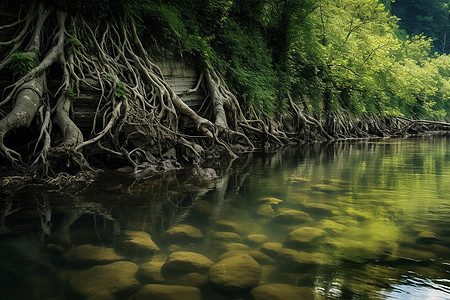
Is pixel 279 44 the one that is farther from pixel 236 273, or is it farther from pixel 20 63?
pixel 236 273

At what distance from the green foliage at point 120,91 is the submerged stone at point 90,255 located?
4.42 m

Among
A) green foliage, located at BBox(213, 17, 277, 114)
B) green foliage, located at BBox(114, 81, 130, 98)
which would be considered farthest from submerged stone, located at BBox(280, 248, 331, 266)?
green foliage, located at BBox(213, 17, 277, 114)

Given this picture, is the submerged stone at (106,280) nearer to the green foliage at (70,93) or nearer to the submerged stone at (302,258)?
the submerged stone at (302,258)

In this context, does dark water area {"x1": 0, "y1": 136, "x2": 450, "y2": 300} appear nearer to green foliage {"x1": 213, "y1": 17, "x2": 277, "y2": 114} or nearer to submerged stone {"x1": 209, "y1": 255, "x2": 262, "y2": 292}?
submerged stone {"x1": 209, "y1": 255, "x2": 262, "y2": 292}

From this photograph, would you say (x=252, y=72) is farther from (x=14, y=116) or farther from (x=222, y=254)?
(x=222, y=254)

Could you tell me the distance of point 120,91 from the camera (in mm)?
6566

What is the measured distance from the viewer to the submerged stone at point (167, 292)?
1.94m

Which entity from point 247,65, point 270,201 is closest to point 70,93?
point 270,201

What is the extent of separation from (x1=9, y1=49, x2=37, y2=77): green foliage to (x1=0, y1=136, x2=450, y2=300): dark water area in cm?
239

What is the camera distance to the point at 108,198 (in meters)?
4.22

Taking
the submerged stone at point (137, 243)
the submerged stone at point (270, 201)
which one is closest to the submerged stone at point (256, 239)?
the submerged stone at point (137, 243)

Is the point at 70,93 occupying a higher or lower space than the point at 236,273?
higher

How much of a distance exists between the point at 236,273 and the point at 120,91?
17.4ft

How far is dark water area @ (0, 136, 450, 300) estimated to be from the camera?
2.09m
